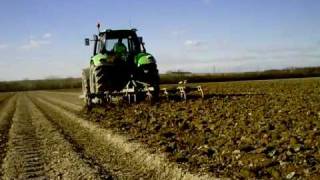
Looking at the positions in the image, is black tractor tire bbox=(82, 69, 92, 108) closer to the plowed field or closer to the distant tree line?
the plowed field

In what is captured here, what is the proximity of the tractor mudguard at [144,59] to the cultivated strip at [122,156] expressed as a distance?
5.22 m

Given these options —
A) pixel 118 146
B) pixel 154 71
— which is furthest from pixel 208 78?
pixel 118 146

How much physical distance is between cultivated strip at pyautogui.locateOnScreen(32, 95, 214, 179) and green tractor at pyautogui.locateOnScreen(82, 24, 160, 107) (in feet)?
16.1

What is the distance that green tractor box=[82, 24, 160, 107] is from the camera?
59.5 feet

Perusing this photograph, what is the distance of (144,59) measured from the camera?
1827 centimetres

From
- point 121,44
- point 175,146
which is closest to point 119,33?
point 121,44

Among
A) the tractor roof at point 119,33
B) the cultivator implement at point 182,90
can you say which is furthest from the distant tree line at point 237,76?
the tractor roof at point 119,33

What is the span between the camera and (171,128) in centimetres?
1146

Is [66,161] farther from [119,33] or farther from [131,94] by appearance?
[119,33]

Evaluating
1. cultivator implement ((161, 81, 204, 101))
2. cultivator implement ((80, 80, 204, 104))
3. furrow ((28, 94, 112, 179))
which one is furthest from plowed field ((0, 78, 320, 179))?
cultivator implement ((161, 81, 204, 101))

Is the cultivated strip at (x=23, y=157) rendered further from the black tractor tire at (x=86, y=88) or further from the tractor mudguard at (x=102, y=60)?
Answer: the tractor mudguard at (x=102, y=60)

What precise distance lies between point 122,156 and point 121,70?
9.85m

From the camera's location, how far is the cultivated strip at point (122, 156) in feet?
24.9

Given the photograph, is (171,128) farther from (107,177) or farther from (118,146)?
(107,177)
